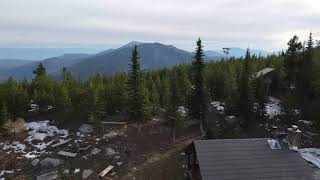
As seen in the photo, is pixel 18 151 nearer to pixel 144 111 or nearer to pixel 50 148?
pixel 50 148

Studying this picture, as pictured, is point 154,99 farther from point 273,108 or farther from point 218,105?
point 273,108

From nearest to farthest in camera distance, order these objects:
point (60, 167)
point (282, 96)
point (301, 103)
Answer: point (60, 167)
point (301, 103)
point (282, 96)

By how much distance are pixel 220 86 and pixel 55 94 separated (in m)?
25.5

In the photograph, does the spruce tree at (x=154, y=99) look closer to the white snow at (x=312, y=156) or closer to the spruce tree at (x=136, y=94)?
the spruce tree at (x=136, y=94)

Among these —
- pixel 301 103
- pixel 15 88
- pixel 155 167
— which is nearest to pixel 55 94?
pixel 15 88

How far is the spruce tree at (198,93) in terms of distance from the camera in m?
48.8

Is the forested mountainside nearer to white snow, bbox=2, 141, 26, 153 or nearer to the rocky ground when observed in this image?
the rocky ground

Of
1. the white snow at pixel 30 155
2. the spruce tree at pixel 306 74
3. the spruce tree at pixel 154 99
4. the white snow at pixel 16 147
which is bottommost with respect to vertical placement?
the white snow at pixel 30 155

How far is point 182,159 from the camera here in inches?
1644

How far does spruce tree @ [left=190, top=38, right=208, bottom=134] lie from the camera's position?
48.8 metres

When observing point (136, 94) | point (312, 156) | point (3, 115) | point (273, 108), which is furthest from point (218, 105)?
point (3, 115)

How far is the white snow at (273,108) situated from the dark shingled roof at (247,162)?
86.1 feet

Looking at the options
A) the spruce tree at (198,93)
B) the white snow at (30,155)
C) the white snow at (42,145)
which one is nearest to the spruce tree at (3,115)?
the white snow at (42,145)

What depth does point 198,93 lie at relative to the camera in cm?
4903
